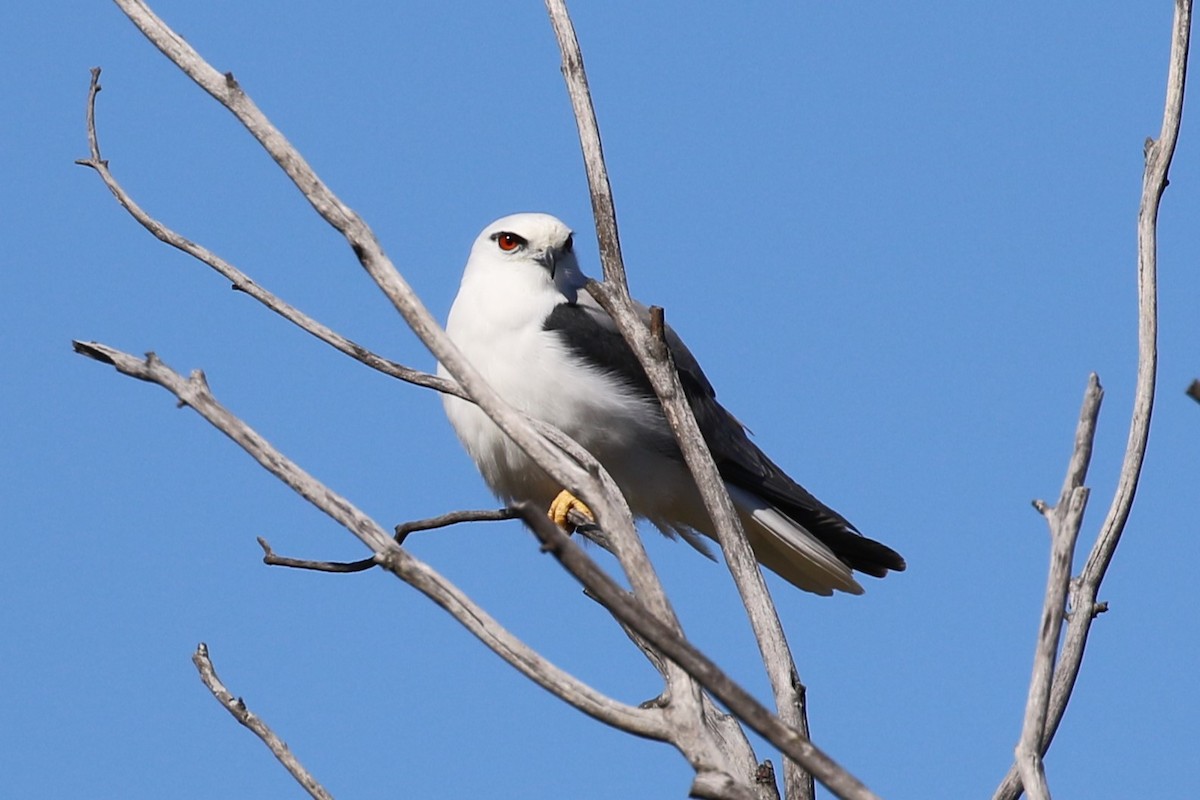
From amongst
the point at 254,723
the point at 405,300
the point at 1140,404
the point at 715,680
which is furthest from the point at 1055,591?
the point at 254,723

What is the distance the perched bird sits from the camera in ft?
20.0

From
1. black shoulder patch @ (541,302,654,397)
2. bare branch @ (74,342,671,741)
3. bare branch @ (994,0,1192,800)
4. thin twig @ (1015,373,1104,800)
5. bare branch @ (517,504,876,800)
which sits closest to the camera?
bare branch @ (517,504,876,800)

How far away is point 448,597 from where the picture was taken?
2.47 metres

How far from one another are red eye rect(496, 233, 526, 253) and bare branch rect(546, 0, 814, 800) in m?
2.68

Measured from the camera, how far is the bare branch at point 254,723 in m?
3.00

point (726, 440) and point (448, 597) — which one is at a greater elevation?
point (726, 440)

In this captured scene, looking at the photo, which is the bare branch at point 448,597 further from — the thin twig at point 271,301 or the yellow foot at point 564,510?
the yellow foot at point 564,510

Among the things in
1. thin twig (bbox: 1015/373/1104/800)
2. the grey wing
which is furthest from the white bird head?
thin twig (bbox: 1015/373/1104/800)

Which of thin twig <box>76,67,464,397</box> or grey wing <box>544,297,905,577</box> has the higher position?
grey wing <box>544,297,905,577</box>

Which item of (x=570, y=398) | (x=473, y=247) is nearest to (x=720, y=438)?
(x=570, y=398)

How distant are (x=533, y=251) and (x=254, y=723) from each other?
11.7ft

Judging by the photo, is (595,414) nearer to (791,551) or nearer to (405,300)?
(791,551)

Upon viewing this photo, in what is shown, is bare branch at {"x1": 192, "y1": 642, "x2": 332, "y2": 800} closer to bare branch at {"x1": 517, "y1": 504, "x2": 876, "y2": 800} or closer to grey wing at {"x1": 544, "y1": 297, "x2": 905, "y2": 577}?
bare branch at {"x1": 517, "y1": 504, "x2": 876, "y2": 800}

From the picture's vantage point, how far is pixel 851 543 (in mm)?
6430
